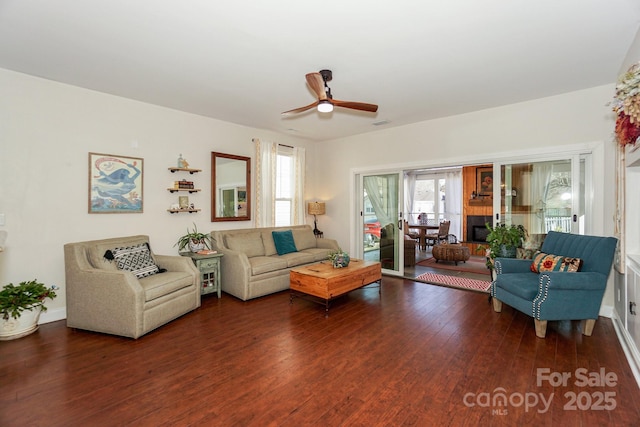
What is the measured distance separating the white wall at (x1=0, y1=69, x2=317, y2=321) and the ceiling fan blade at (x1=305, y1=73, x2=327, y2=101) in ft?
8.83

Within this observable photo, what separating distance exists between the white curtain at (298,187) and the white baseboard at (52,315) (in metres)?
3.78

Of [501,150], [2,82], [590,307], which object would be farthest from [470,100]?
[2,82]

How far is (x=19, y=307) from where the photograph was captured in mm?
2941

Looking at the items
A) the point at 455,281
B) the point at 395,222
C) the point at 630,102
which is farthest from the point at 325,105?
the point at 455,281

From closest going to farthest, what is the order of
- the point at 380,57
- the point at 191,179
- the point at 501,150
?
1. the point at 380,57
2. the point at 501,150
3. the point at 191,179

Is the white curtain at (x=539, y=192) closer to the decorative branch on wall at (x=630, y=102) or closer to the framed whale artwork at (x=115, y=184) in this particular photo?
the decorative branch on wall at (x=630, y=102)

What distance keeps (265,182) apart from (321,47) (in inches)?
128

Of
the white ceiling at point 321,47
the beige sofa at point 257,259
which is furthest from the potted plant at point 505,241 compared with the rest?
the beige sofa at point 257,259

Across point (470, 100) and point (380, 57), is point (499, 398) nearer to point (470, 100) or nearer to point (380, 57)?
point (380, 57)

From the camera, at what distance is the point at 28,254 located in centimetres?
331

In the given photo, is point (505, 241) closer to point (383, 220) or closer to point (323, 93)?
point (383, 220)

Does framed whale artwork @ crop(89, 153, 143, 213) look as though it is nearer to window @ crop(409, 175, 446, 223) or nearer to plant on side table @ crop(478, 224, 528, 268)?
plant on side table @ crop(478, 224, 528, 268)

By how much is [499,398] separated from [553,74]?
134 inches

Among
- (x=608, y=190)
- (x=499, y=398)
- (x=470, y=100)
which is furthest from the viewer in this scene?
(x=470, y=100)
